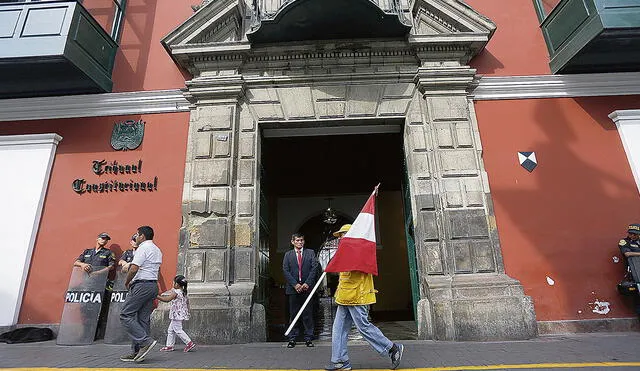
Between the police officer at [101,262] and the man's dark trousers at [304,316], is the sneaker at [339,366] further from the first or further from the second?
the police officer at [101,262]

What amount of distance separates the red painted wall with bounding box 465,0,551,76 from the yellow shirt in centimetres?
529

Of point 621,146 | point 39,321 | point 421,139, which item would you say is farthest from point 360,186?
point 39,321

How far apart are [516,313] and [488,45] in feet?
16.7

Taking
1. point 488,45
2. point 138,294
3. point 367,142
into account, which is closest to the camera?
point 138,294

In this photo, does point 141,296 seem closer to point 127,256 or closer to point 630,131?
point 127,256

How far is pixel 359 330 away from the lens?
12.6 feet

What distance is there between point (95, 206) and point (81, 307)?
5.82 ft

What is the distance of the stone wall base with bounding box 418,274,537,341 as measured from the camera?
545 cm

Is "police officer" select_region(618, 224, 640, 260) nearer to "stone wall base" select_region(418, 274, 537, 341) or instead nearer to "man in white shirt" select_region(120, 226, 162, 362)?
"stone wall base" select_region(418, 274, 537, 341)

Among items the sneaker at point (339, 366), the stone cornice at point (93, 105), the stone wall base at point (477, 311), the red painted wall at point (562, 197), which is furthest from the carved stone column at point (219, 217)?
the red painted wall at point (562, 197)

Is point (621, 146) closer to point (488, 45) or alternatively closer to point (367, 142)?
point (488, 45)

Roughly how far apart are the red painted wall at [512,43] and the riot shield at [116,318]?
7557 mm

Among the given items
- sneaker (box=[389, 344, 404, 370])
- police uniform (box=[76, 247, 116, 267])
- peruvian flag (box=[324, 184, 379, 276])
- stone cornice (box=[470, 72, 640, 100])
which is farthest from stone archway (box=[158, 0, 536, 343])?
peruvian flag (box=[324, 184, 379, 276])

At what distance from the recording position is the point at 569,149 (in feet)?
22.2
